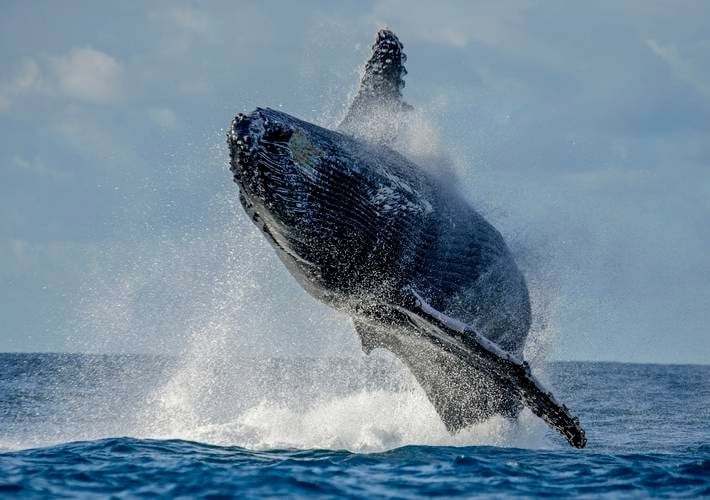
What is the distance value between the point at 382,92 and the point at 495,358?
4199 mm

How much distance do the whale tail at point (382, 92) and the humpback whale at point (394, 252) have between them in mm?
31

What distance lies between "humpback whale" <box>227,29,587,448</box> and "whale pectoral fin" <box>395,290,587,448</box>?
1 centimetres

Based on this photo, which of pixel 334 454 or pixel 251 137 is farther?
pixel 334 454

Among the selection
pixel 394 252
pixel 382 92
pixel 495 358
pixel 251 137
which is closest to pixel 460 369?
pixel 495 358

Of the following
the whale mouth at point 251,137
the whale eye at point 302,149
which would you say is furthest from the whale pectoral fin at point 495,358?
the whale mouth at point 251,137

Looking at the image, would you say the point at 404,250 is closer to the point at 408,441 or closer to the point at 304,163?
the point at 304,163

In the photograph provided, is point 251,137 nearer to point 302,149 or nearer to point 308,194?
point 302,149

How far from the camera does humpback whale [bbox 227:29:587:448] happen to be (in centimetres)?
802

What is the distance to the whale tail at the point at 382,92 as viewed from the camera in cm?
1071

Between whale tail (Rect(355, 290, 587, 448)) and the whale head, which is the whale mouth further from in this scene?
whale tail (Rect(355, 290, 587, 448))

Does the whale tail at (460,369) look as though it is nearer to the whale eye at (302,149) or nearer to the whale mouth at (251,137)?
the whale eye at (302,149)

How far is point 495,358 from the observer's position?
8.72 metres

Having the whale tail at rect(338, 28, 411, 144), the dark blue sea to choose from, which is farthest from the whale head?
the dark blue sea

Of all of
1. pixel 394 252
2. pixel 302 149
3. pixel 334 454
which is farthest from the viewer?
pixel 334 454
